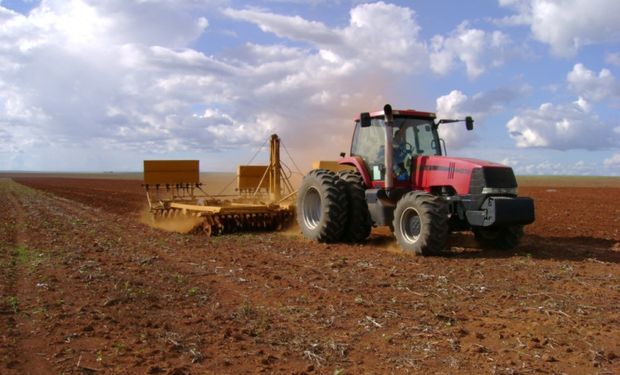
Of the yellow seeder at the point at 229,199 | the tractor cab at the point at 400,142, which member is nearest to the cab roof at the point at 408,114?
the tractor cab at the point at 400,142

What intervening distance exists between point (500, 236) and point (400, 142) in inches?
102

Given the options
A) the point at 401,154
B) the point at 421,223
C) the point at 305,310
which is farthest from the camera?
the point at 401,154

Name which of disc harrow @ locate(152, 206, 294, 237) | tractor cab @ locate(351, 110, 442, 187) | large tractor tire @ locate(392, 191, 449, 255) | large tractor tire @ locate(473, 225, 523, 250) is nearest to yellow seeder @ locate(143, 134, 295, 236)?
disc harrow @ locate(152, 206, 294, 237)

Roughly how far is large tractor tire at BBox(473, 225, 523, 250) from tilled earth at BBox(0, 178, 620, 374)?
0.85 ft

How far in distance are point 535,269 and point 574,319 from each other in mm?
2713

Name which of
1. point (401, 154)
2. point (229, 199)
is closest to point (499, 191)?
point (401, 154)

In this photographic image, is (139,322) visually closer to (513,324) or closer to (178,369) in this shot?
(178,369)

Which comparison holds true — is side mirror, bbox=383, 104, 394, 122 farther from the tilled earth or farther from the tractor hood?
the tilled earth

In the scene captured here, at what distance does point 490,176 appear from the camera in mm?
9477

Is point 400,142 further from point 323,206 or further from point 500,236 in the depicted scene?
point 500,236

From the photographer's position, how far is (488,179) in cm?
943

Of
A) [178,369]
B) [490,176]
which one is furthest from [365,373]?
[490,176]

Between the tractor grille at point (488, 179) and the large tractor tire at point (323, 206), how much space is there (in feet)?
8.64

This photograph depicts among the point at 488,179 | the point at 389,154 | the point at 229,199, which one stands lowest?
the point at 229,199
